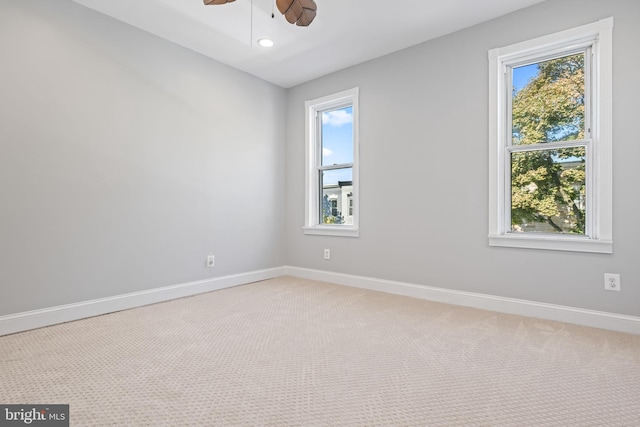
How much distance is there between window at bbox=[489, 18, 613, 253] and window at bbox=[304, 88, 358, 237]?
152 centimetres

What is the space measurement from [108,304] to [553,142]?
4026mm

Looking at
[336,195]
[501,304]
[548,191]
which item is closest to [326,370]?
[501,304]

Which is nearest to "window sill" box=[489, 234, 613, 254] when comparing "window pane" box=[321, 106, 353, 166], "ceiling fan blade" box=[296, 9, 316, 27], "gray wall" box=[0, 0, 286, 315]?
"window pane" box=[321, 106, 353, 166]

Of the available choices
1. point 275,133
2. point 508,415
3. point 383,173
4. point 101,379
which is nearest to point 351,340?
point 508,415

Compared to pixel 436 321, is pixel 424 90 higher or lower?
higher

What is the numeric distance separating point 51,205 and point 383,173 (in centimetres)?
302

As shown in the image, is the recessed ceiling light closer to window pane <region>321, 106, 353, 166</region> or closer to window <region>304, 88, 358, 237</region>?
window <region>304, 88, 358, 237</region>

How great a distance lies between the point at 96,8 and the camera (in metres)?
2.71

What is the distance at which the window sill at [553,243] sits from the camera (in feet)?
7.92

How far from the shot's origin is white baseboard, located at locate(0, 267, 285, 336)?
2.36 meters

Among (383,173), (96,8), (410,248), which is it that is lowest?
(410,248)

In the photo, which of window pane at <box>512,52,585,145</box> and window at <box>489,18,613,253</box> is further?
window pane at <box>512,52,585,145</box>

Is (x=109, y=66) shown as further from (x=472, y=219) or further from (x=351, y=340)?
(x=472, y=219)

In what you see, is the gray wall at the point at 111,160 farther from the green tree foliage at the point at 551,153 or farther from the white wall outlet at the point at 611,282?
the white wall outlet at the point at 611,282
